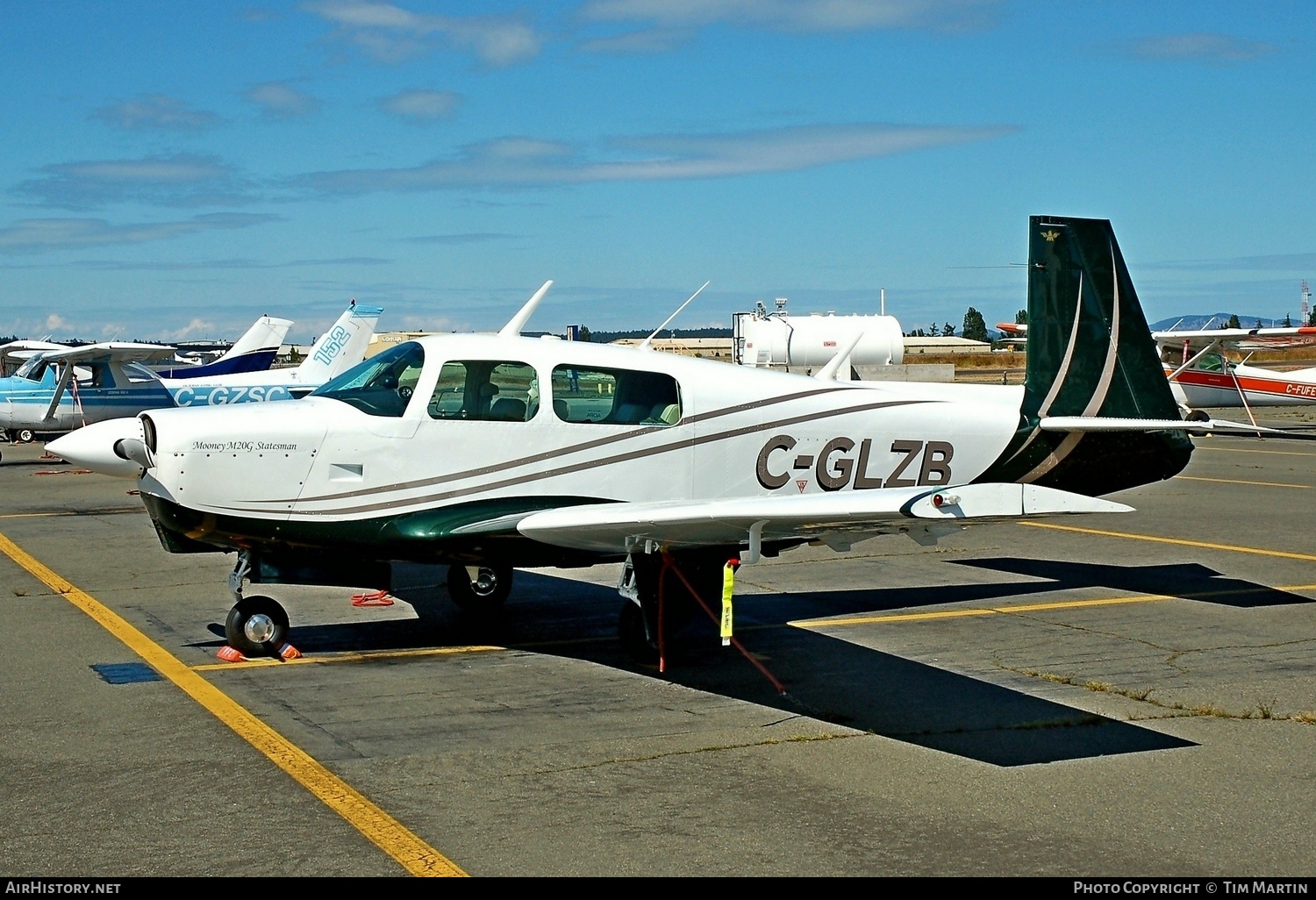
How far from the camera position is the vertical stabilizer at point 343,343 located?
31.0 m

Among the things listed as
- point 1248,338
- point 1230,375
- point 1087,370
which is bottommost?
point 1087,370

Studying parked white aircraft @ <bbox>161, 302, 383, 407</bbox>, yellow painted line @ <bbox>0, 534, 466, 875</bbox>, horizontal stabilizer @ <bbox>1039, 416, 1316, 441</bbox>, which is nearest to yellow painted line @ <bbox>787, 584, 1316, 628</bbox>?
horizontal stabilizer @ <bbox>1039, 416, 1316, 441</bbox>

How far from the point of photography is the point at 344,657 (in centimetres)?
874

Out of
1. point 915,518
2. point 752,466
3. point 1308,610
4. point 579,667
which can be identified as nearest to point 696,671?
point 579,667

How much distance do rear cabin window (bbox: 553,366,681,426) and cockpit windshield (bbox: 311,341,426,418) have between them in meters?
0.94

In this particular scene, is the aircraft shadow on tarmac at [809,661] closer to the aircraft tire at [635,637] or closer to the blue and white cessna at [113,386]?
the aircraft tire at [635,637]

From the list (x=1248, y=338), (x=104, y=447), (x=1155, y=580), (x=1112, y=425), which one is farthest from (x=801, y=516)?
(x=1248, y=338)

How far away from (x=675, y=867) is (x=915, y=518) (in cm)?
236

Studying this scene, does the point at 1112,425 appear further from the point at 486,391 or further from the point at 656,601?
the point at 486,391

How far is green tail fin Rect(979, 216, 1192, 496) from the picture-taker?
10.2 metres

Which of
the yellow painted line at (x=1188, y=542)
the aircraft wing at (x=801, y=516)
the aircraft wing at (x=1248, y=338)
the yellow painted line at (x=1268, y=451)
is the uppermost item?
the aircraft wing at (x=1248, y=338)

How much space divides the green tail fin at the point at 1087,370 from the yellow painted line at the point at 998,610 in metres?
1.00

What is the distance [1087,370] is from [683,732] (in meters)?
5.39

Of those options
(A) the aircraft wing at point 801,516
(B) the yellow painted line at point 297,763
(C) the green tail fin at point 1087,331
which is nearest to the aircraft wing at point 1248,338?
(C) the green tail fin at point 1087,331
